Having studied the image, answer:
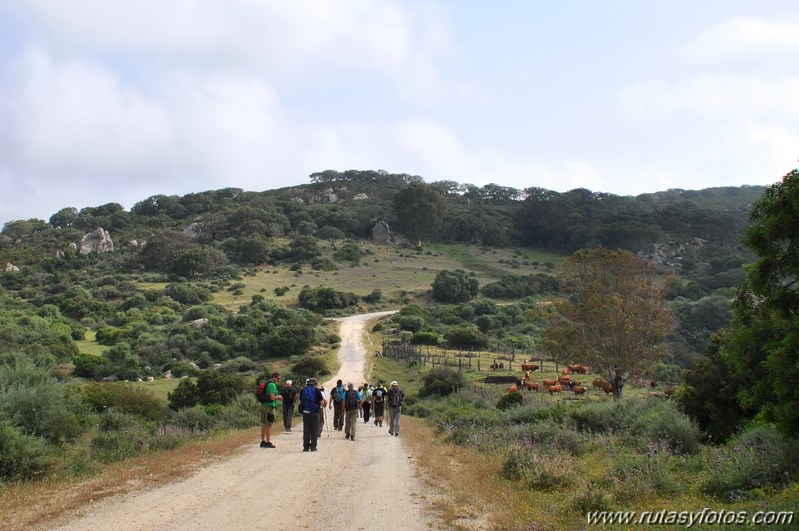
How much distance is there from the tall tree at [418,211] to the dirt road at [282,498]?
104211mm

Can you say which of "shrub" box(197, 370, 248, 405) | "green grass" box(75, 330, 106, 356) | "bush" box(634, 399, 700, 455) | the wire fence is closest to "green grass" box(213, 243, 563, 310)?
"green grass" box(75, 330, 106, 356)

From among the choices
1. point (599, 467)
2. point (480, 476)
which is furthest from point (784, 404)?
point (480, 476)

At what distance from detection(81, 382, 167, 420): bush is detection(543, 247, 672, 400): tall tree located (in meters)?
19.2

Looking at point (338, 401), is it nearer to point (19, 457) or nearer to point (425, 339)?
point (19, 457)

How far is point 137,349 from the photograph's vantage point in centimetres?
4762

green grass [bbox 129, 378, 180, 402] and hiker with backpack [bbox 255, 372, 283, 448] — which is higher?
hiker with backpack [bbox 255, 372, 283, 448]

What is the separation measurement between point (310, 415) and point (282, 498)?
17.9 ft

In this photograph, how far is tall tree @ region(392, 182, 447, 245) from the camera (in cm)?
11606

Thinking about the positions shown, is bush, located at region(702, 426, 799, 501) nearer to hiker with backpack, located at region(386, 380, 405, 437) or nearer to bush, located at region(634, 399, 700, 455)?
bush, located at region(634, 399, 700, 455)

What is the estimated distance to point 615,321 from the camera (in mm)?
29641

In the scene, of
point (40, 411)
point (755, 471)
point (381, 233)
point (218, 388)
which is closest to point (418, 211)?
point (381, 233)

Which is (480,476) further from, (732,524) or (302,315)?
(302,315)

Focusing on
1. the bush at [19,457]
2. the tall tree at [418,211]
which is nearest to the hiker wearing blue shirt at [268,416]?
the bush at [19,457]

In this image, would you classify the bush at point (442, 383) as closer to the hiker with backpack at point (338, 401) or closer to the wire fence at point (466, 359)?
the wire fence at point (466, 359)
